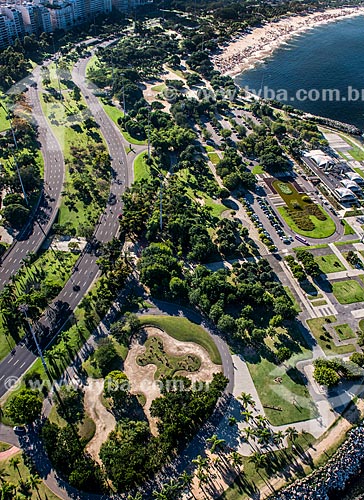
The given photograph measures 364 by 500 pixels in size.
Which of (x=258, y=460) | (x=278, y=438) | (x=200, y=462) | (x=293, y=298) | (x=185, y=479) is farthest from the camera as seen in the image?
(x=293, y=298)

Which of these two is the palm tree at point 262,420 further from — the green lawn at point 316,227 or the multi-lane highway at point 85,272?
the green lawn at point 316,227

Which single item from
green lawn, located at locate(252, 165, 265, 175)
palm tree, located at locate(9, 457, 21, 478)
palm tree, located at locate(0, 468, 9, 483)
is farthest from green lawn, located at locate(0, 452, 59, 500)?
green lawn, located at locate(252, 165, 265, 175)

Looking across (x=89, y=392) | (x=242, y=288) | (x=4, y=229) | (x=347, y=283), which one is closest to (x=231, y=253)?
(x=242, y=288)

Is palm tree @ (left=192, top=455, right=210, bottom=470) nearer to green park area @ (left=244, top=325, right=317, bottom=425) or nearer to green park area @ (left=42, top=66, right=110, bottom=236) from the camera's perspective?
green park area @ (left=244, top=325, right=317, bottom=425)

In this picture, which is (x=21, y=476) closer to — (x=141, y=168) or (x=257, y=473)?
(x=257, y=473)

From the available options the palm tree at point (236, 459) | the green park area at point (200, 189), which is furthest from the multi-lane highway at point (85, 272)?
the palm tree at point (236, 459)

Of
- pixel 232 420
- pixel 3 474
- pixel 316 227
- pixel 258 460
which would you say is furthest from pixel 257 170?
pixel 3 474

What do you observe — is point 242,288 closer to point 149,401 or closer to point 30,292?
point 149,401
